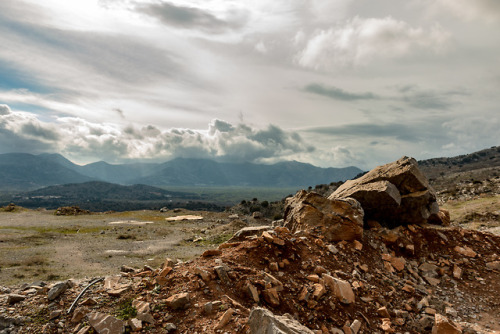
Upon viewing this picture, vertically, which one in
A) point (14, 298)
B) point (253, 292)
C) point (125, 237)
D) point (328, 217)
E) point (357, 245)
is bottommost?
point (125, 237)

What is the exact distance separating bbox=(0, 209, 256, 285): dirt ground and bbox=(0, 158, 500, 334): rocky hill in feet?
49.0

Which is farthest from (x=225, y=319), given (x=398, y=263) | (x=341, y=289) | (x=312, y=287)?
(x=398, y=263)

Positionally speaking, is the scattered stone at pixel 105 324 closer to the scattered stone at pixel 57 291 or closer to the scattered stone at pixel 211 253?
the scattered stone at pixel 57 291

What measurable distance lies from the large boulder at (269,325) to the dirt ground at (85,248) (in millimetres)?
20575

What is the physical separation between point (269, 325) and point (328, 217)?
35.7ft

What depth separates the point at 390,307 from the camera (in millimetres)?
11828

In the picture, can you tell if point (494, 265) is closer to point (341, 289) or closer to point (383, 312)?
point (383, 312)

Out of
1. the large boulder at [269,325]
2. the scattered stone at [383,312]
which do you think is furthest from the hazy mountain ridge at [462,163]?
the large boulder at [269,325]

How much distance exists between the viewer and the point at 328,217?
16.8 meters

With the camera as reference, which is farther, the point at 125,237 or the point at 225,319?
the point at 125,237

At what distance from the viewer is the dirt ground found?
2438cm

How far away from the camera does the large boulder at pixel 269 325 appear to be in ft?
22.1

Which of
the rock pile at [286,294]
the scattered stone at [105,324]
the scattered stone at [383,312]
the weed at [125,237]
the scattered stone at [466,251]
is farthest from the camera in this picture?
the weed at [125,237]

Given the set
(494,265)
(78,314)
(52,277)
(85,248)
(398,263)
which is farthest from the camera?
(85,248)
